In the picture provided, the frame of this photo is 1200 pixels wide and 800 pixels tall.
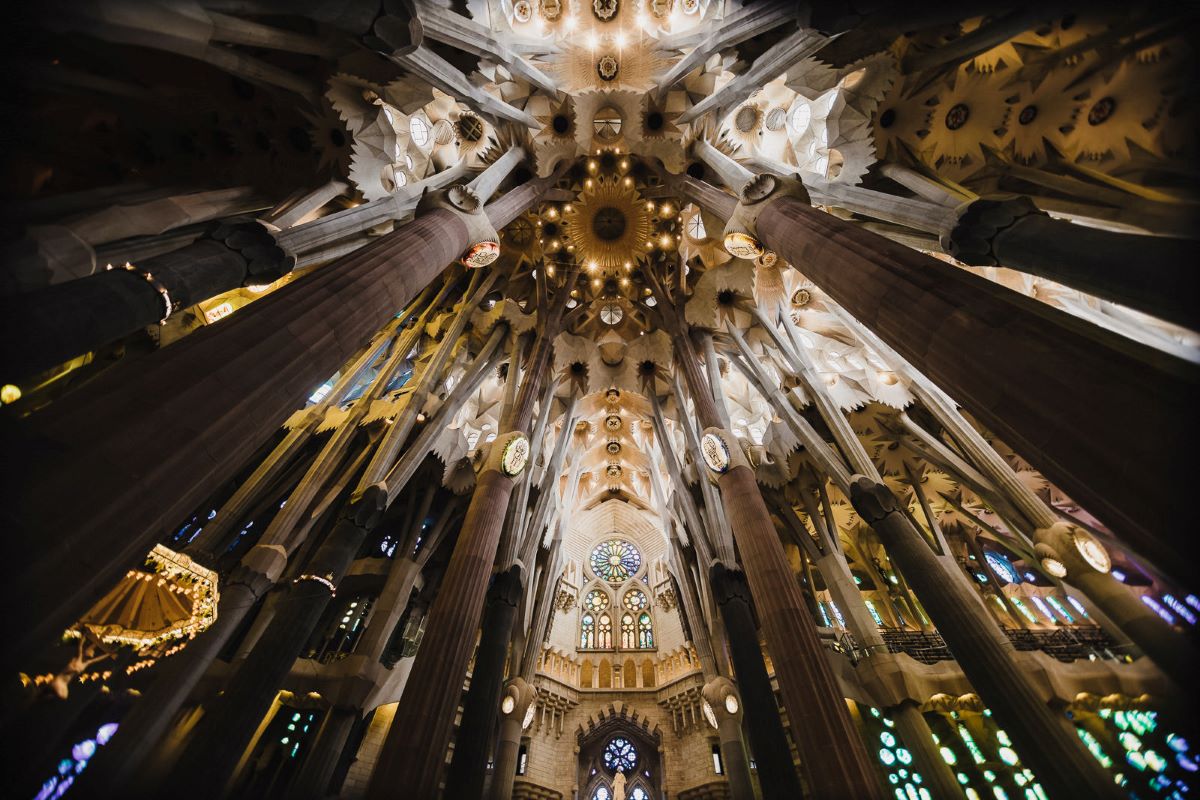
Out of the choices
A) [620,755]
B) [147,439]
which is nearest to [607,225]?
[147,439]

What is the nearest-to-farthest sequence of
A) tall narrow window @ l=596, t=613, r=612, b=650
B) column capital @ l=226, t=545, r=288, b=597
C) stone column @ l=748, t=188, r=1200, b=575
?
1. stone column @ l=748, t=188, r=1200, b=575
2. column capital @ l=226, t=545, r=288, b=597
3. tall narrow window @ l=596, t=613, r=612, b=650

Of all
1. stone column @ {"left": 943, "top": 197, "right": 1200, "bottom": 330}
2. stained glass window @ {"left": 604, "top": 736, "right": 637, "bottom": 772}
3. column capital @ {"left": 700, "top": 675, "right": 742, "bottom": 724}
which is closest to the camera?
stone column @ {"left": 943, "top": 197, "right": 1200, "bottom": 330}

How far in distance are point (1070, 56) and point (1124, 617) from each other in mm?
9705

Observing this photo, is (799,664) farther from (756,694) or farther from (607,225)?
(607,225)

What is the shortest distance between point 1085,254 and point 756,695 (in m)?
9.35

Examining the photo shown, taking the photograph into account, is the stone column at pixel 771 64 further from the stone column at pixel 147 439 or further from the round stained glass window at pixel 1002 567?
the round stained glass window at pixel 1002 567

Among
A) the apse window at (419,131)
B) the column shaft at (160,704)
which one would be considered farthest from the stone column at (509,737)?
the apse window at (419,131)

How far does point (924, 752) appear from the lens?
33.3 ft

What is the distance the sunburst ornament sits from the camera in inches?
587

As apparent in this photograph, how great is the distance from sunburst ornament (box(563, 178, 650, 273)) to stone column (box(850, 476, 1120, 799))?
11170 mm

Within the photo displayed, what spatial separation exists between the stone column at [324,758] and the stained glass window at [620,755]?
1251 centimetres

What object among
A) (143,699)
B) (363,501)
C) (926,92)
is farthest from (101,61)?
(926,92)

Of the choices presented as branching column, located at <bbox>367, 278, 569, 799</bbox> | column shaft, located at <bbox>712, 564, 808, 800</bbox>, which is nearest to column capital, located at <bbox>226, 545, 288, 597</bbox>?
branching column, located at <bbox>367, 278, 569, 799</bbox>

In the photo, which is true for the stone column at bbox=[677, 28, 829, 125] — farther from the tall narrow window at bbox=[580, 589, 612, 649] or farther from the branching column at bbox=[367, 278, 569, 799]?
the tall narrow window at bbox=[580, 589, 612, 649]
